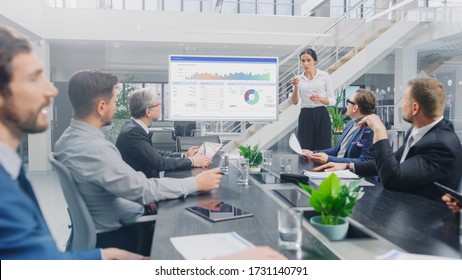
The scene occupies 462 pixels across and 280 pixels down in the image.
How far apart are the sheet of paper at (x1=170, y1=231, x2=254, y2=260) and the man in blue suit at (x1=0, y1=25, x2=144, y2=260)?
29cm

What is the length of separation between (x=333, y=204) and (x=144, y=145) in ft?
4.61

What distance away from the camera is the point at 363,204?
4.97 feet

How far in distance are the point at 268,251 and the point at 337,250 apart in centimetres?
23

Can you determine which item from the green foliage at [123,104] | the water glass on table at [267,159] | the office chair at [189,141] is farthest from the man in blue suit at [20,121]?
the green foliage at [123,104]

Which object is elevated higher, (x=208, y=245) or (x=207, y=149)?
(x=207, y=149)

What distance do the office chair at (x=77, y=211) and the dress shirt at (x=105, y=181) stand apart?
0.28 feet

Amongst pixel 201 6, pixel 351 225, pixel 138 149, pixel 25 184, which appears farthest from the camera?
pixel 201 6

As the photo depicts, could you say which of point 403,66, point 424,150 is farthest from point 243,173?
point 403,66

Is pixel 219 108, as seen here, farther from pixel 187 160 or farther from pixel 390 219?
pixel 390 219

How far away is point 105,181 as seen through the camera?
5.01 ft

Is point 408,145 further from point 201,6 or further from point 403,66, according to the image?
point 403,66

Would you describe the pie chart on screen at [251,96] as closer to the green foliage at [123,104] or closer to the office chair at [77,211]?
the office chair at [77,211]

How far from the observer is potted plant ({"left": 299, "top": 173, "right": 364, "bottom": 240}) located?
3.69 feet

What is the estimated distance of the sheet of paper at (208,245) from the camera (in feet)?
3.32
